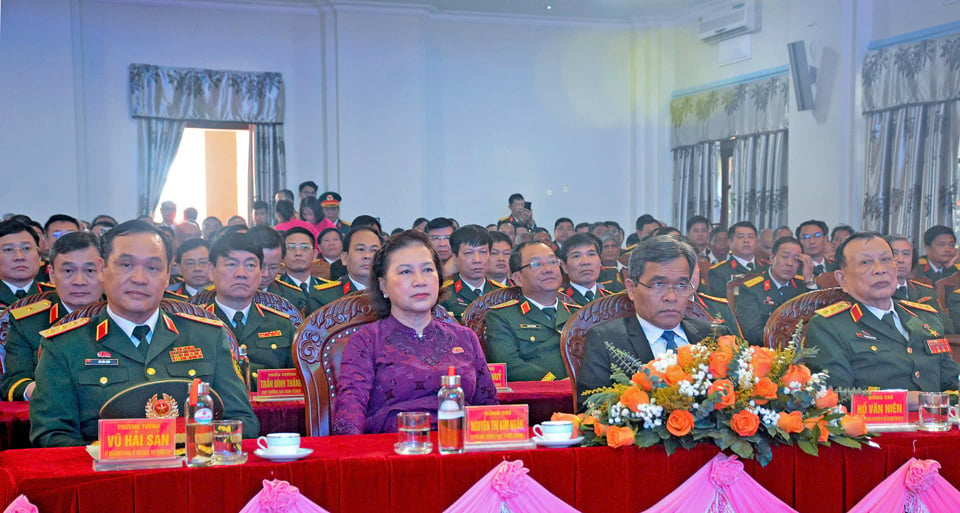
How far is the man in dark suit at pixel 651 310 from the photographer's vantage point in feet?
9.67

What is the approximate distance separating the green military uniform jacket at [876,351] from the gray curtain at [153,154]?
871 cm

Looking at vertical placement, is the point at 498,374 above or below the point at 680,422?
→ below

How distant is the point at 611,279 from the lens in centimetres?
763

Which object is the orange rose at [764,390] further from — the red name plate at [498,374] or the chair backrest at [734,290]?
the chair backrest at [734,290]

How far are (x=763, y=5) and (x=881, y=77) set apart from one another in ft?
5.97

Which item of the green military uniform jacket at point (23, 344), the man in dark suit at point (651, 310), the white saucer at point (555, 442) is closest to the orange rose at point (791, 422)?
the white saucer at point (555, 442)

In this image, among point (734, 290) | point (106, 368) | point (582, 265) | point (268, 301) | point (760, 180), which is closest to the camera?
point (106, 368)

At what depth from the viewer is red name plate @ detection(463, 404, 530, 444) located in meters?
2.22

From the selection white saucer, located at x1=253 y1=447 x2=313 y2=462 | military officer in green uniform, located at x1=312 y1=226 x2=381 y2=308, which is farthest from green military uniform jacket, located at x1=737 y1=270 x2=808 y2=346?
white saucer, located at x1=253 y1=447 x2=313 y2=462

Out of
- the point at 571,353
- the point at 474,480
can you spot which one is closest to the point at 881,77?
the point at 571,353

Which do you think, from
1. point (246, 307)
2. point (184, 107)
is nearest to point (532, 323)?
point (246, 307)

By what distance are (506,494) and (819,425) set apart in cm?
76

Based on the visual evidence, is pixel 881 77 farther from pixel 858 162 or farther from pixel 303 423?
pixel 303 423

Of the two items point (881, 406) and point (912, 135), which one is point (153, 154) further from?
point (881, 406)
